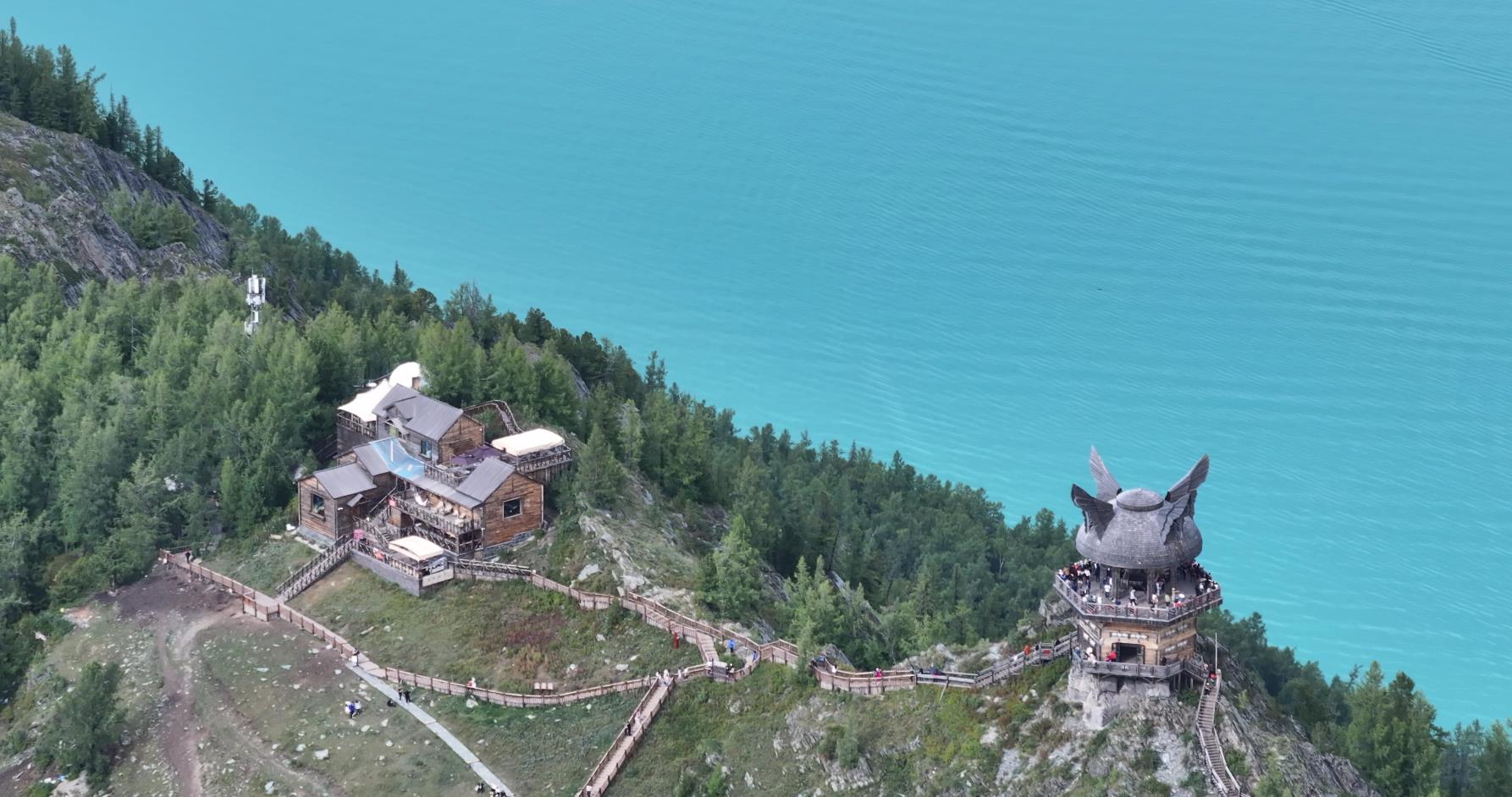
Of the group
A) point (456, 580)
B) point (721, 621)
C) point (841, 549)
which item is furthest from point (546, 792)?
point (841, 549)

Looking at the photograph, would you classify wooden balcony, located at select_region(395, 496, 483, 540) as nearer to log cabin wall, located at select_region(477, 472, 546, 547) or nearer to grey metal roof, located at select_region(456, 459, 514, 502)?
log cabin wall, located at select_region(477, 472, 546, 547)

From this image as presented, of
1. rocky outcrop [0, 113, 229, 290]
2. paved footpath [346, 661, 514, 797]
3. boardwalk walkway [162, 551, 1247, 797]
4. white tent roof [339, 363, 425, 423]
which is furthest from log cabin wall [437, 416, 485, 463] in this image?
rocky outcrop [0, 113, 229, 290]

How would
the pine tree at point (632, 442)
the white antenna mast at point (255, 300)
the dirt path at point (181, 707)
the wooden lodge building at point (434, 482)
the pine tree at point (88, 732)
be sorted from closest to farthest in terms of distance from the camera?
the dirt path at point (181, 707)
the pine tree at point (88, 732)
the wooden lodge building at point (434, 482)
the pine tree at point (632, 442)
the white antenna mast at point (255, 300)

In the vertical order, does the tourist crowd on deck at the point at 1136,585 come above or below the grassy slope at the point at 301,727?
above

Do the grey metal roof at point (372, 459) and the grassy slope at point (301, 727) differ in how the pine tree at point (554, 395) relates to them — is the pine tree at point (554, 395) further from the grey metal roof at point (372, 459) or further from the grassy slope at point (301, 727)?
the grassy slope at point (301, 727)

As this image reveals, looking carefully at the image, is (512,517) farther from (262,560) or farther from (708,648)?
(708,648)

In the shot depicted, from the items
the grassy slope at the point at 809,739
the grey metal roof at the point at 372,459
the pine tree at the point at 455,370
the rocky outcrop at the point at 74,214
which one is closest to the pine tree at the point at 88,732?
the grey metal roof at the point at 372,459

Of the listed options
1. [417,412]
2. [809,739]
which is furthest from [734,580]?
[417,412]
